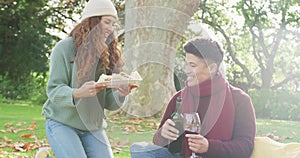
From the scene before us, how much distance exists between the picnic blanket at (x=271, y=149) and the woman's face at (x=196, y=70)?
0.41 m

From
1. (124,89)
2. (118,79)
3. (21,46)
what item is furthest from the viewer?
(21,46)

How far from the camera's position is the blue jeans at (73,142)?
2951mm

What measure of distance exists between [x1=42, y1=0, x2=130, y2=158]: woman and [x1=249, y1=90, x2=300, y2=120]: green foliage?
28.6ft

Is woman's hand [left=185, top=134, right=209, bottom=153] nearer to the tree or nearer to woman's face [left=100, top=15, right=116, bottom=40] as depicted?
woman's face [left=100, top=15, right=116, bottom=40]

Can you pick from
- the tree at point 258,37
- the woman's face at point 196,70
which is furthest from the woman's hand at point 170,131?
the tree at point 258,37

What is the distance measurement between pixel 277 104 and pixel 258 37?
4.57 m

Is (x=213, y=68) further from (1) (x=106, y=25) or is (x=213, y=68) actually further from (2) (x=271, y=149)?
(1) (x=106, y=25)

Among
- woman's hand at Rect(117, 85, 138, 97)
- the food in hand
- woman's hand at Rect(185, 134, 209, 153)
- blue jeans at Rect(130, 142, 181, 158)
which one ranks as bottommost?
blue jeans at Rect(130, 142, 181, 158)

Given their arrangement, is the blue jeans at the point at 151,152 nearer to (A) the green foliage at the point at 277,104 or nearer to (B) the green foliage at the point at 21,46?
(A) the green foliage at the point at 277,104

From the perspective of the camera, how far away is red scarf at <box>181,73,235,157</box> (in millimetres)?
2516

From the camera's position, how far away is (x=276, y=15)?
15203 mm

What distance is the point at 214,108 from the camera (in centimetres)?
254

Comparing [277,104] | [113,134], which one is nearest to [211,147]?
[113,134]

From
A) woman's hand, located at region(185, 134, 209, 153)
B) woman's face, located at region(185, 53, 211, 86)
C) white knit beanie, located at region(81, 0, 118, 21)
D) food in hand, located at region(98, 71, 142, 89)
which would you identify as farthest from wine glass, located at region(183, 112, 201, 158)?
white knit beanie, located at region(81, 0, 118, 21)
